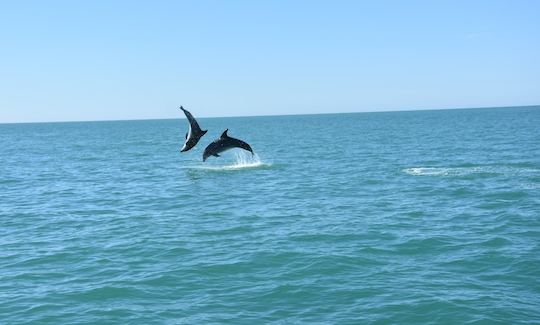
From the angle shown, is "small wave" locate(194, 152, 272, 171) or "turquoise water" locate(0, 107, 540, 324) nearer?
"turquoise water" locate(0, 107, 540, 324)

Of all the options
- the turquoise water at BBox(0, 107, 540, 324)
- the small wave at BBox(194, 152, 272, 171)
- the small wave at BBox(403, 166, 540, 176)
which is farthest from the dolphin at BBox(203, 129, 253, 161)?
the small wave at BBox(403, 166, 540, 176)

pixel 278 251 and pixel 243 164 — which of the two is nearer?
pixel 278 251

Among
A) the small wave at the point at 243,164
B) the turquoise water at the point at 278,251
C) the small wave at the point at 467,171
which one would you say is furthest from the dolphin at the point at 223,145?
the small wave at the point at 467,171

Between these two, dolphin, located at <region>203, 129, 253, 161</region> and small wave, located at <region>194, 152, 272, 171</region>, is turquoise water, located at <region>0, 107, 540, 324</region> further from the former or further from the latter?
small wave, located at <region>194, 152, 272, 171</region>

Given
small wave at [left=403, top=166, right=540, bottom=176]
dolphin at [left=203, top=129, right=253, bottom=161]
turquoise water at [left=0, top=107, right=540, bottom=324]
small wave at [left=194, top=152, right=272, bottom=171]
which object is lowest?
turquoise water at [left=0, top=107, right=540, bottom=324]

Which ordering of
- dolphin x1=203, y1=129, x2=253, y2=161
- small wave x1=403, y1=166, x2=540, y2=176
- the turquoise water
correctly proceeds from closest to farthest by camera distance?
the turquoise water → dolphin x1=203, y1=129, x2=253, y2=161 → small wave x1=403, y1=166, x2=540, y2=176

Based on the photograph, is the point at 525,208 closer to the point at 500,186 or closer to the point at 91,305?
the point at 500,186

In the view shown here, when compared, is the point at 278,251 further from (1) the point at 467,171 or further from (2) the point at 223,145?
(1) the point at 467,171

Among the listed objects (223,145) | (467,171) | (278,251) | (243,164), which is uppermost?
(223,145)

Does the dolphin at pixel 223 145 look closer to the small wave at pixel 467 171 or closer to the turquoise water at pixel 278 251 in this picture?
the turquoise water at pixel 278 251

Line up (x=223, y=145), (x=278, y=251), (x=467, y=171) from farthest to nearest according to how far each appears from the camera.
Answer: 1. (x=467, y=171)
2. (x=223, y=145)
3. (x=278, y=251)

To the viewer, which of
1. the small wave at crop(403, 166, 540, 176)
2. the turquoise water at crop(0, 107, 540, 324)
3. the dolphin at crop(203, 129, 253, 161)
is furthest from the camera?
the small wave at crop(403, 166, 540, 176)

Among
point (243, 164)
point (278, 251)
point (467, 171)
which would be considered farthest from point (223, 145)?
point (278, 251)

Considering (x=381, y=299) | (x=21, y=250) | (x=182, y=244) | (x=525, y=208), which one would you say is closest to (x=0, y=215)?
(x=21, y=250)
